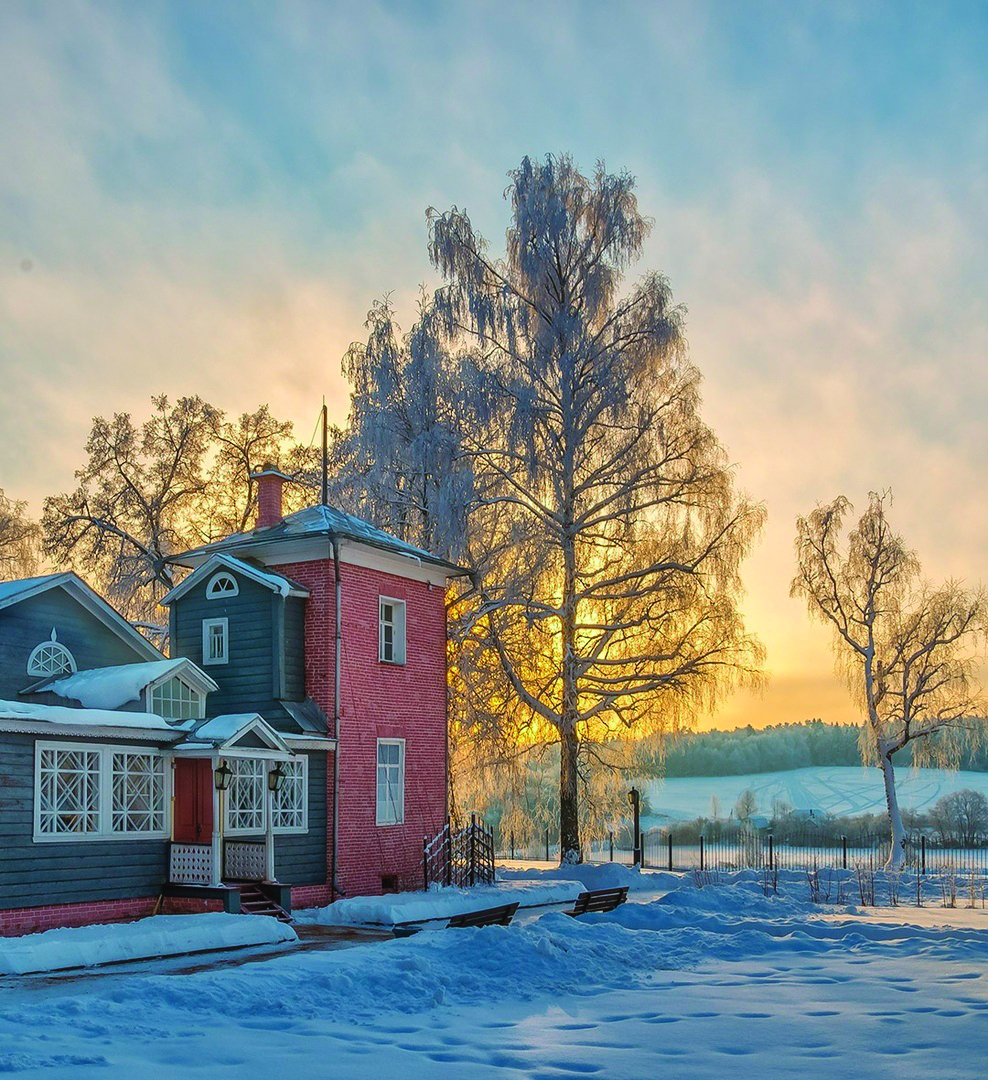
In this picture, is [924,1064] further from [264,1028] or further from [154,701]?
[154,701]

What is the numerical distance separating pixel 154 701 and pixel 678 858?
88.3ft

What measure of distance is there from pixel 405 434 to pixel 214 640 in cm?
945

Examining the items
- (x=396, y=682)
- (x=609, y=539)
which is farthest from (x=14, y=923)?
(x=609, y=539)

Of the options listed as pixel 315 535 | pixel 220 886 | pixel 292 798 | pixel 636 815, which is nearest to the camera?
pixel 220 886

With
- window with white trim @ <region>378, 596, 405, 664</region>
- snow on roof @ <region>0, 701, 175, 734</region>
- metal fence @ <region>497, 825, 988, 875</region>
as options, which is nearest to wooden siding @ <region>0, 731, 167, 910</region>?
snow on roof @ <region>0, 701, 175, 734</region>

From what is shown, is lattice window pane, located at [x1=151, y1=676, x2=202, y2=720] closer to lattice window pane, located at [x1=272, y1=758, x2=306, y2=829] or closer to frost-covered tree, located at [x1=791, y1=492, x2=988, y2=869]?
lattice window pane, located at [x1=272, y1=758, x2=306, y2=829]

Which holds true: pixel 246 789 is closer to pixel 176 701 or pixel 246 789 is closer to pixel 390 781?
pixel 176 701

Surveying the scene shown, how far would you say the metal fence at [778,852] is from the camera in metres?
35.3

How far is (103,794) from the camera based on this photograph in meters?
17.5

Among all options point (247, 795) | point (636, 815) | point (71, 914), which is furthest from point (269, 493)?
point (636, 815)

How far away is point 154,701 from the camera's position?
19.8 m

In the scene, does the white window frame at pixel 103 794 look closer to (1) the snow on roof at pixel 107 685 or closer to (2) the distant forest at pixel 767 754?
(1) the snow on roof at pixel 107 685

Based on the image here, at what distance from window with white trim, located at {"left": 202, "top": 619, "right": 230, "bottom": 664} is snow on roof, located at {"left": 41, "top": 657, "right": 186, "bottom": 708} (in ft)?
10.8

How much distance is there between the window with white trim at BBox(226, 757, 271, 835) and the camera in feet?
65.7
